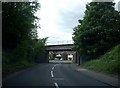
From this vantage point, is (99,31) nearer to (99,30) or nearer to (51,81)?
(99,30)

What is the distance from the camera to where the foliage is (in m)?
51.0

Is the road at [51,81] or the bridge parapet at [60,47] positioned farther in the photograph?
the bridge parapet at [60,47]

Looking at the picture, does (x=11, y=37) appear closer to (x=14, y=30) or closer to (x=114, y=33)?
(x=14, y=30)

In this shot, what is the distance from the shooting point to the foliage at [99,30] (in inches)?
2008

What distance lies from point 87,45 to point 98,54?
7.59 feet

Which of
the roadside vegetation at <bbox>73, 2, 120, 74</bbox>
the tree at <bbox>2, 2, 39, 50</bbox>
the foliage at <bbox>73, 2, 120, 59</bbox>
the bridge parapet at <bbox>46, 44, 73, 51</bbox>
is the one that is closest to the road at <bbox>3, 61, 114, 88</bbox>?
the tree at <bbox>2, 2, 39, 50</bbox>

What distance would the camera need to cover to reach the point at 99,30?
169ft

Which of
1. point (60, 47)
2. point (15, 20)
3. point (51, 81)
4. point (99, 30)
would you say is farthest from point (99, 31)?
point (60, 47)

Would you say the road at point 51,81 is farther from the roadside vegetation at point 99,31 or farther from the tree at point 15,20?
the roadside vegetation at point 99,31

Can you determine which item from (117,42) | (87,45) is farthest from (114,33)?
(87,45)

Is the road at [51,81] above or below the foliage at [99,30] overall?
below

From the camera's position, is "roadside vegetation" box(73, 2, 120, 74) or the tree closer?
the tree

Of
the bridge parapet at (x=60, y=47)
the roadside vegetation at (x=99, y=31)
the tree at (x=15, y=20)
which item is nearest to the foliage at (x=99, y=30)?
the roadside vegetation at (x=99, y=31)

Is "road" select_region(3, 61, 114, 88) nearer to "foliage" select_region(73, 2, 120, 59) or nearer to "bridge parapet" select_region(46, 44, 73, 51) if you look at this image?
"foliage" select_region(73, 2, 120, 59)
